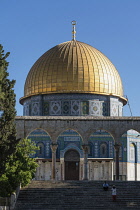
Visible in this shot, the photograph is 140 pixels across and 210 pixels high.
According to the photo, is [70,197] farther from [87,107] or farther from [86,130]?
[87,107]

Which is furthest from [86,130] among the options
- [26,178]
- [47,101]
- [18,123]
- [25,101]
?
[25,101]

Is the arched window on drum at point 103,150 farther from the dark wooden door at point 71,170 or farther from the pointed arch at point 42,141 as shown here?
the pointed arch at point 42,141

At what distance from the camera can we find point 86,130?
26.7 m

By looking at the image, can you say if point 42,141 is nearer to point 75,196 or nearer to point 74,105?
point 74,105

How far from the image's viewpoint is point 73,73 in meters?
34.6


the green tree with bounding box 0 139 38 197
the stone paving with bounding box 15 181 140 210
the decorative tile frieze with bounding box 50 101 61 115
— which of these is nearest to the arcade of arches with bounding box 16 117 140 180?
the decorative tile frieze with bounding box 50 101 61 115

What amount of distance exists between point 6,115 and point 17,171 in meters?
2.83

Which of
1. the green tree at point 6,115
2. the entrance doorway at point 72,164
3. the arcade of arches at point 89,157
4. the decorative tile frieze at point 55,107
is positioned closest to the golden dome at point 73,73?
the decorative tile frieze at point 55,107

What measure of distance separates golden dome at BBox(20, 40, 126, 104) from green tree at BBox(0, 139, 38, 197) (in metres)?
12.3

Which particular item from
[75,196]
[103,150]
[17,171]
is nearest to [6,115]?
[17,171]

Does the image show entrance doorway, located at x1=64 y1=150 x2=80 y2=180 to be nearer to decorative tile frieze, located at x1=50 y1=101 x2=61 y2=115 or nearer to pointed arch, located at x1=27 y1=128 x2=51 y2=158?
pointed arch, located at x1=27 y1=128 x2=51 y2=158

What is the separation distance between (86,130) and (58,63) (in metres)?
9.66

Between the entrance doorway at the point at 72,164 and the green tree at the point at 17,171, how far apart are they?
1067 cm

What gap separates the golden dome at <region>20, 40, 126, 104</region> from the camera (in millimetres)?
34406
